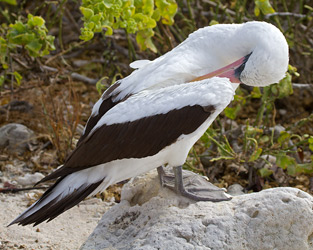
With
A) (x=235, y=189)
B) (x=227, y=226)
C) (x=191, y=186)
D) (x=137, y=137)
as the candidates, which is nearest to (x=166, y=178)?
(x=191, y=186)

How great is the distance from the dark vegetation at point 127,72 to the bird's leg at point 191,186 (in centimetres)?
50

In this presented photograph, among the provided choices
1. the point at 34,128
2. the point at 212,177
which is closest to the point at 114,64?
the point at 34,128

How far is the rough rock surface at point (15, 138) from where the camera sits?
5234mm

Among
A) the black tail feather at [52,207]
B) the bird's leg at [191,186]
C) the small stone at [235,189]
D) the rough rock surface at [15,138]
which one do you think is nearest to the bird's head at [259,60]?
the bird's leg at [191,186]

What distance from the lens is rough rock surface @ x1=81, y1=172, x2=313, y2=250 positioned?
2.99m

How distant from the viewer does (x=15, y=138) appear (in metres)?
5.25

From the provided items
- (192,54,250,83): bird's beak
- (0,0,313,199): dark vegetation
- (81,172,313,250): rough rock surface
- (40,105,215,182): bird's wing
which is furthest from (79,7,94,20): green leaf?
(81,172,313,250): rough rock surface

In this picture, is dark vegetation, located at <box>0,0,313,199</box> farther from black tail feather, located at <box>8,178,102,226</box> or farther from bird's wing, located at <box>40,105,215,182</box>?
black tail feather, located at <box>8,178,102,226</box>

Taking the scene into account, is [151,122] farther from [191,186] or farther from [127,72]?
[127,72]

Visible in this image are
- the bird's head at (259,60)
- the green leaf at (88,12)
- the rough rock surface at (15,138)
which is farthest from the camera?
the rough rock surface at (15,138)

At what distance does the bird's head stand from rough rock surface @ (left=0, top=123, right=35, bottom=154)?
2.33 meters

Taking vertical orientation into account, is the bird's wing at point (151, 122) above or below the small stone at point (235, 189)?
above

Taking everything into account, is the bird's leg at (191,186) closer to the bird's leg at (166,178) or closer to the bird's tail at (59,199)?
the bird's leg at (166,178)

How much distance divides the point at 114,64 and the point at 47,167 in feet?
5.18
